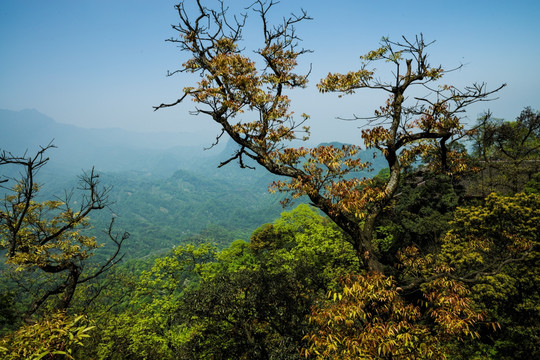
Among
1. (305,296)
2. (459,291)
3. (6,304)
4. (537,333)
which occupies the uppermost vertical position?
(459,291)

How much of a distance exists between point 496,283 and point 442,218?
1206cm

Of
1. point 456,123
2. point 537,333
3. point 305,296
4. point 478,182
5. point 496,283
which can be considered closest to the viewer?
point 456,123

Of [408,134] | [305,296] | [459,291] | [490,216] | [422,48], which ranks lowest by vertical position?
[305,296]

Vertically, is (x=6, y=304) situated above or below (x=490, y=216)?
below

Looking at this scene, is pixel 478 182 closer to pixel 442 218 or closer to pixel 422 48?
pixel 442 218

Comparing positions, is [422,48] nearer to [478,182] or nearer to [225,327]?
[225,327]

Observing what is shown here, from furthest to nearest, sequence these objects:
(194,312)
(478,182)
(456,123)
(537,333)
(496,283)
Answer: (478,182) < (496,283) < (537,333) < (194,312) < (456,123)

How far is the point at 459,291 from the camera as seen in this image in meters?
4.78

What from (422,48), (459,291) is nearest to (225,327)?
(459,291)

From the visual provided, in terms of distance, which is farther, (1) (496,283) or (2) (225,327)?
(1) (496,283)

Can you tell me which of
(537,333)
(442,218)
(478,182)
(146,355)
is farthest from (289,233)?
(478,182)

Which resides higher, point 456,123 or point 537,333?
point 456,123

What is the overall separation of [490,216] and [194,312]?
1690 centimetres

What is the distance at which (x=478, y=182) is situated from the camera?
2822 centimetres
